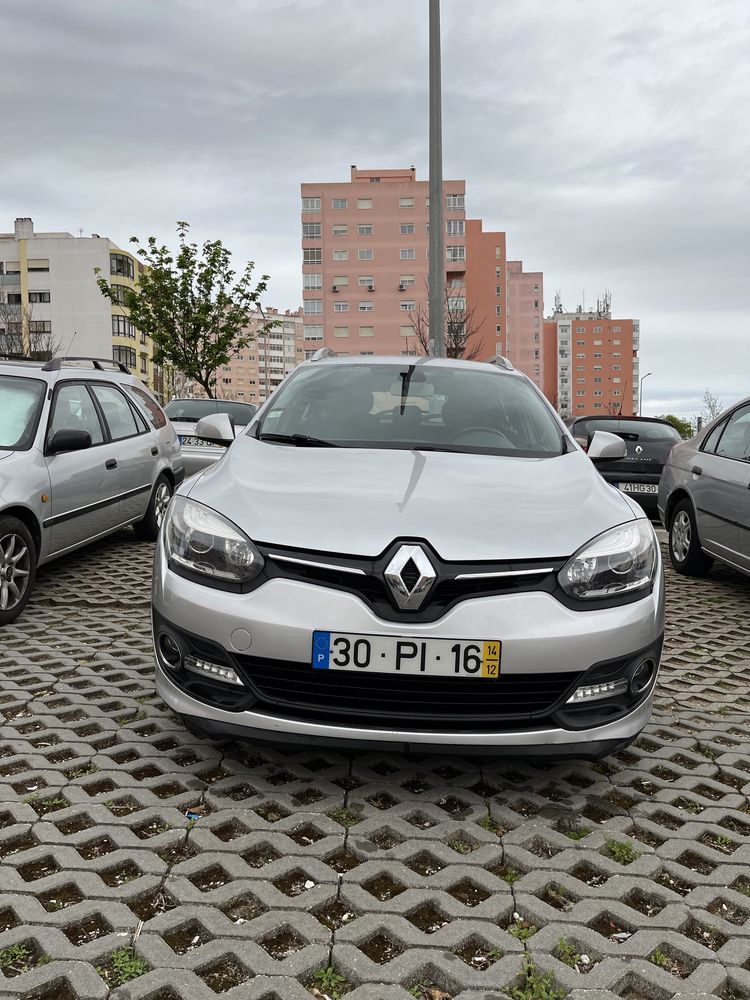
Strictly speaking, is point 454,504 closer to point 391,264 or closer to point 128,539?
point 128,539

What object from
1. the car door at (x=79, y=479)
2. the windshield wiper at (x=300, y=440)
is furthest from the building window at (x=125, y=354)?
the windshield wiper at (x=300, y=440)

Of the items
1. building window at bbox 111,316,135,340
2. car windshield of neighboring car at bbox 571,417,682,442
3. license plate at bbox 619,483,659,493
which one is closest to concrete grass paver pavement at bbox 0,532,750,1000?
license plate at bbox 619,483,659,493

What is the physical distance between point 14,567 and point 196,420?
26.6 ft

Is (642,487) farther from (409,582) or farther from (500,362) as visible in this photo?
(409,582)

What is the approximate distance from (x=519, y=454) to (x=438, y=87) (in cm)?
931

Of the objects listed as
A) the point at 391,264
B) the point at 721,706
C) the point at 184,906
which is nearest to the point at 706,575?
the point at 721,706

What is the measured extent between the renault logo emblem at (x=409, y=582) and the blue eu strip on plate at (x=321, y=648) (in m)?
0.25

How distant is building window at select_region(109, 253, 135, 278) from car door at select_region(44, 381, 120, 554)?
81904 mm

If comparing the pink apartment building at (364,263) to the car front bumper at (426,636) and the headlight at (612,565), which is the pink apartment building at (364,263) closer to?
the headlight at (612,565)

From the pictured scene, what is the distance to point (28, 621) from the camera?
5.37 metres

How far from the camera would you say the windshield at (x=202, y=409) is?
43.6ft

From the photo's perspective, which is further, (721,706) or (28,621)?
(28,621)

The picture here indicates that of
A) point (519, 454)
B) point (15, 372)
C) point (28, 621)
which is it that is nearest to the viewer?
point (519, 454)

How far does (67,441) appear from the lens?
18.9 ft
